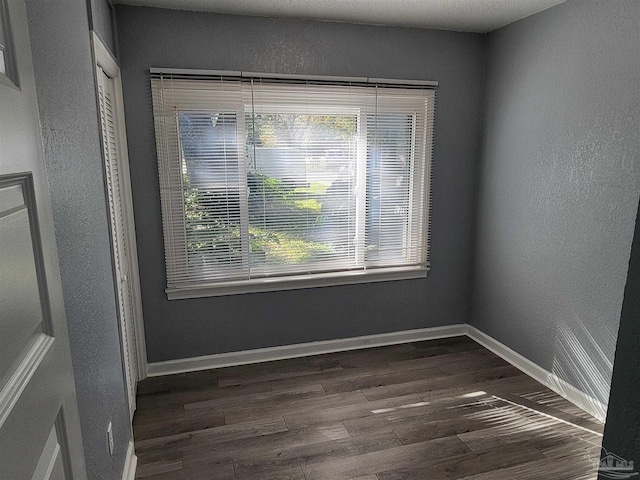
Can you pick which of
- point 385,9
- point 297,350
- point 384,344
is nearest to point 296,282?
point 297,350

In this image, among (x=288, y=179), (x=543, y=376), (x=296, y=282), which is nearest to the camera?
(x=543, y=376)

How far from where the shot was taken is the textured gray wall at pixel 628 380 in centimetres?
72

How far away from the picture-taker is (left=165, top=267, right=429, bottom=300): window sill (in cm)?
297

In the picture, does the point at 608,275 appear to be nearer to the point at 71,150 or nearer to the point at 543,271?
the point at 543,271

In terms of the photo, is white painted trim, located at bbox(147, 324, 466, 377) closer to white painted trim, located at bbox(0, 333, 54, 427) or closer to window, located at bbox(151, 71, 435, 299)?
window, located at bbox(151, 71, 435, 299)

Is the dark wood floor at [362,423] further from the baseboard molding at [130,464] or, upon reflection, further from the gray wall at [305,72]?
the gray wall at [305,72]

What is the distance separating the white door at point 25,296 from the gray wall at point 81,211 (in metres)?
0.43

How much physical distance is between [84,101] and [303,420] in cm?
204

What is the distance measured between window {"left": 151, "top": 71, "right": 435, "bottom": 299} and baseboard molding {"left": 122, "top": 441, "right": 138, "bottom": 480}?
109 cm

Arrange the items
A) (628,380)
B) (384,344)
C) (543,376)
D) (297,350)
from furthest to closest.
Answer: (384,344) < (297,350) < (543,376) < (628,380)

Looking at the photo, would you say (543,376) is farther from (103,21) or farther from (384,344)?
(103,21)

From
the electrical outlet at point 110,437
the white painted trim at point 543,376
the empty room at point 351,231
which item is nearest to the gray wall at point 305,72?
the empty room at point 351,231

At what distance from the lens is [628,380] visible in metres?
0.74

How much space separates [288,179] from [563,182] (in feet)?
6.04
